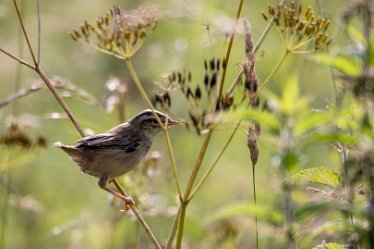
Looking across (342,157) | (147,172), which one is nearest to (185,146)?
(147,172)

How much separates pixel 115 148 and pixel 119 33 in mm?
1611

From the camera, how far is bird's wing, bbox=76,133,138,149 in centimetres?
553

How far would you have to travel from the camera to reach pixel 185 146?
8.31m

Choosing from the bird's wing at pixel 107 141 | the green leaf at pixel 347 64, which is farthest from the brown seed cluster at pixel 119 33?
the green leaf at pixel 347 64

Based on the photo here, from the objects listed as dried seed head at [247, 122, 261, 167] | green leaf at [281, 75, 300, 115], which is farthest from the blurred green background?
green leaf at [281, 75, 300, 115]

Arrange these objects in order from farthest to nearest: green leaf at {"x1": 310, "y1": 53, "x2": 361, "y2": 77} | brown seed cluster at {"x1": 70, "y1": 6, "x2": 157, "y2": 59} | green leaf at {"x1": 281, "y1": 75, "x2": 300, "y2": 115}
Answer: brown seed cluster at {"x1": 70, "y1": 6, "x2": 157, "y2": 59} → green leaf at {"x1": 281, "y1": 75, "x2": 300, "y2": 115} → green leaf at {"x1": 310, "y1": 53, "x2": 361, "y2": 77}

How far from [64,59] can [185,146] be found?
2413mm

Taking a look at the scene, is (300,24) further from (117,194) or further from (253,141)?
(117,194)

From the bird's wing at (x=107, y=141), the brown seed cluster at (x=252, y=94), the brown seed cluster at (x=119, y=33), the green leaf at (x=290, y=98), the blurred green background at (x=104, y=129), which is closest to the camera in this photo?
the green leaf at (x=290, y=98)

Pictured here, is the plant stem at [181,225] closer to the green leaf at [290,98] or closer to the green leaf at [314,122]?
the green leaf at [290,98]

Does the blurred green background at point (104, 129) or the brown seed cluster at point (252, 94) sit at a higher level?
the brown seed cluster at point (252, 94)

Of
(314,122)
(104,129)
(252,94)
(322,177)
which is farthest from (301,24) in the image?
(104,129)

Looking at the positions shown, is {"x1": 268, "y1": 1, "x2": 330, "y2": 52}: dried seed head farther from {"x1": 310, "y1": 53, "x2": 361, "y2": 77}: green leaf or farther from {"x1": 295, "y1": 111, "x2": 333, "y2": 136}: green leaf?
{"x1": 295, "y1": 111, "x2": 333, "y2": 136}: green leaf

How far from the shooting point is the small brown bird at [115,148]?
5379 millimetres
